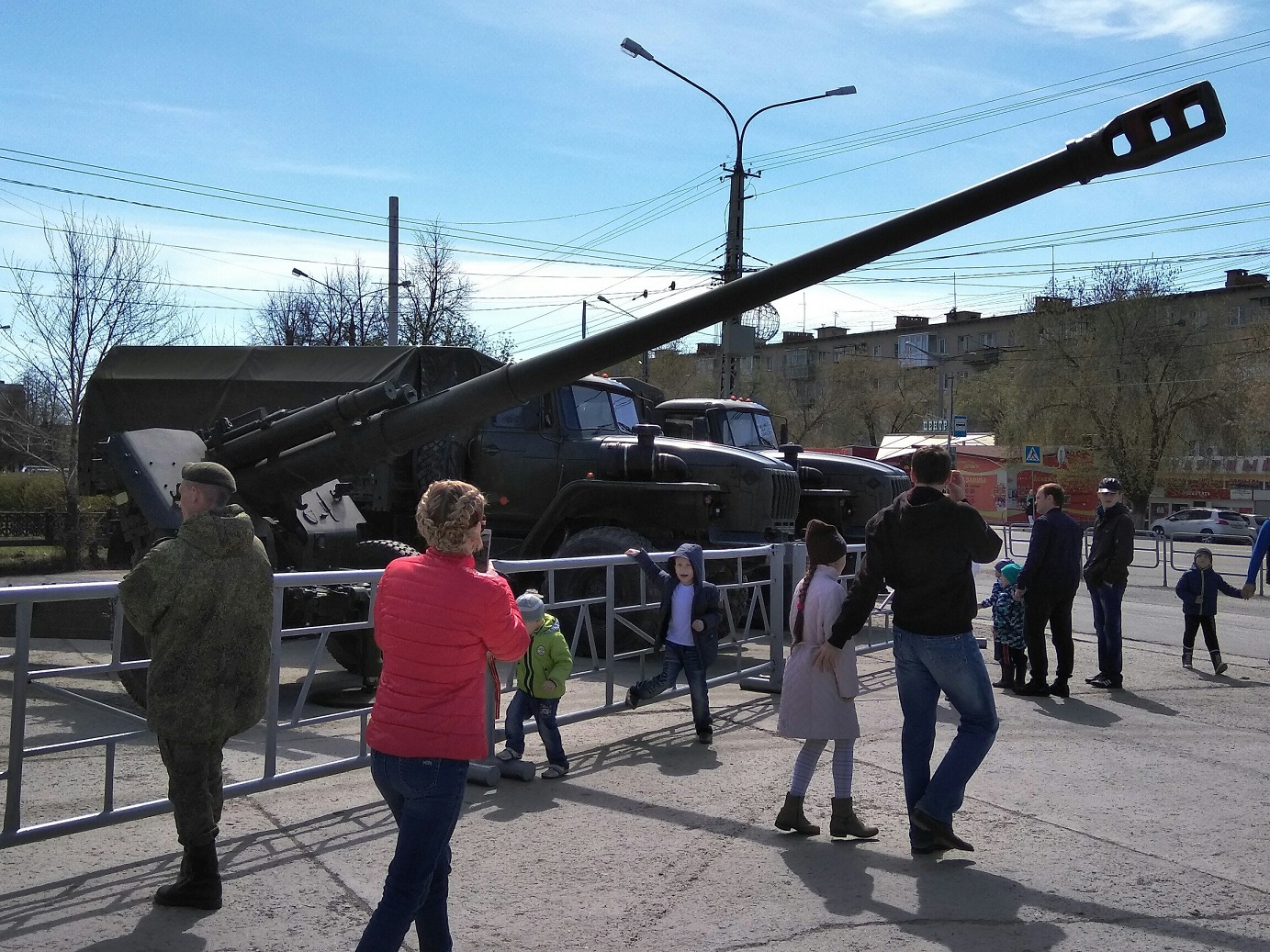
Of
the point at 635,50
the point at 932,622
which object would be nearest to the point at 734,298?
the point at 932,622

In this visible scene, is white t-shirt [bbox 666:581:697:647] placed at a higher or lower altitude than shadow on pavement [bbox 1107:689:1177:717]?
higher

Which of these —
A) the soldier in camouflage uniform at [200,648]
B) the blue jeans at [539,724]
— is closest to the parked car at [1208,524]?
the blue jeans at [539,724]

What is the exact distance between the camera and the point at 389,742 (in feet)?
10.5

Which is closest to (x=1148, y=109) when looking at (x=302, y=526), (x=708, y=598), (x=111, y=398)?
(x=708, y=598)

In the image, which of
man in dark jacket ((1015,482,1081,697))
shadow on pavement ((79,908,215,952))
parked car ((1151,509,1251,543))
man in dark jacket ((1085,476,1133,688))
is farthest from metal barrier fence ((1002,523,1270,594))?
shadow on pavement ((79,908,215,952))

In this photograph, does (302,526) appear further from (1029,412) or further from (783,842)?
(1029,412)

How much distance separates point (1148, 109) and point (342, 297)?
30.9 meters

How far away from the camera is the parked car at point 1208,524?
36438 mm

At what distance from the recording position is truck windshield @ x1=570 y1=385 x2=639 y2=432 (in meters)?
11.4

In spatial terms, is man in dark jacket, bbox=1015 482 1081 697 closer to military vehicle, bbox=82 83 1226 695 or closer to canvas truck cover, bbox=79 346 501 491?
military vehicle, bbox=82 83 1226 695

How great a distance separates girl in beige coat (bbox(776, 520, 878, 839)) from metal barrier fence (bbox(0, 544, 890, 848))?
1505 mm

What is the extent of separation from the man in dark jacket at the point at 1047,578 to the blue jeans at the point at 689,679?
2941 mm

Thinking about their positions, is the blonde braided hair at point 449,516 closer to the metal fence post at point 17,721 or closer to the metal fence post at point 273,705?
the metal fence post at point 17,721

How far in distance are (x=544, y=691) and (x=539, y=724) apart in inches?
8.8
